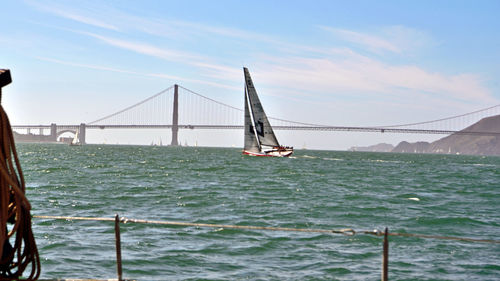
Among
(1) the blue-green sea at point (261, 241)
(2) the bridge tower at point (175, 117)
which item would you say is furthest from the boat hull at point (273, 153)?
(2) the bridge tower at point (175, 117)

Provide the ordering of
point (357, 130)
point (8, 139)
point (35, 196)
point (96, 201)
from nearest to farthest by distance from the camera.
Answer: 1. point (8, 139)
2. point (96, 201)
3. point (35, 196)
4. point (357, 130)

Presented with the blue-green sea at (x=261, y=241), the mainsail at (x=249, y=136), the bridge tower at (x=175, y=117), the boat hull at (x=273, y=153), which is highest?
the bridge tower at (x=175, y=117)

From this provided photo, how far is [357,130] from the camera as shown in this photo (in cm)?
13888

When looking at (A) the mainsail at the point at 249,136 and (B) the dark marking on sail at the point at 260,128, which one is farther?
(A) the mainsail at the point at 249,136

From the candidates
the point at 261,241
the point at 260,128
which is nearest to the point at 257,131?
the point at 260,128

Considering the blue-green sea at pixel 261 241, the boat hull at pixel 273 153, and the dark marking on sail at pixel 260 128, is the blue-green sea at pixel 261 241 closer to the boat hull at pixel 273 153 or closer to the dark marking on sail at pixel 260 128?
the dark marking on sail at pixel 260 128

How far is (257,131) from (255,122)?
2011 millimetres

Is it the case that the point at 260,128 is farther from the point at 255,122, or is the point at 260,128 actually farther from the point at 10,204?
the point at 10,204

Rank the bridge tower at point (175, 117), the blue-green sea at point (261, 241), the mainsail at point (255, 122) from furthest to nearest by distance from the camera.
→ the bridge tower at point (175, 117) → the mainsail at point (255, 122) → the blue-green sea at point (261, 241)

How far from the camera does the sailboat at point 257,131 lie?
71500 millimetres

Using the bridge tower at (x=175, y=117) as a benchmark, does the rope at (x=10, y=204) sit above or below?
below

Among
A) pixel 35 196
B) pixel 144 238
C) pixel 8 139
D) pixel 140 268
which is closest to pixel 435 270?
pixel 140 268

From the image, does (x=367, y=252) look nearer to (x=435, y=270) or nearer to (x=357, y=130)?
(x=435, y=270)

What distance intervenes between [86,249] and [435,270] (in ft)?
24.3
